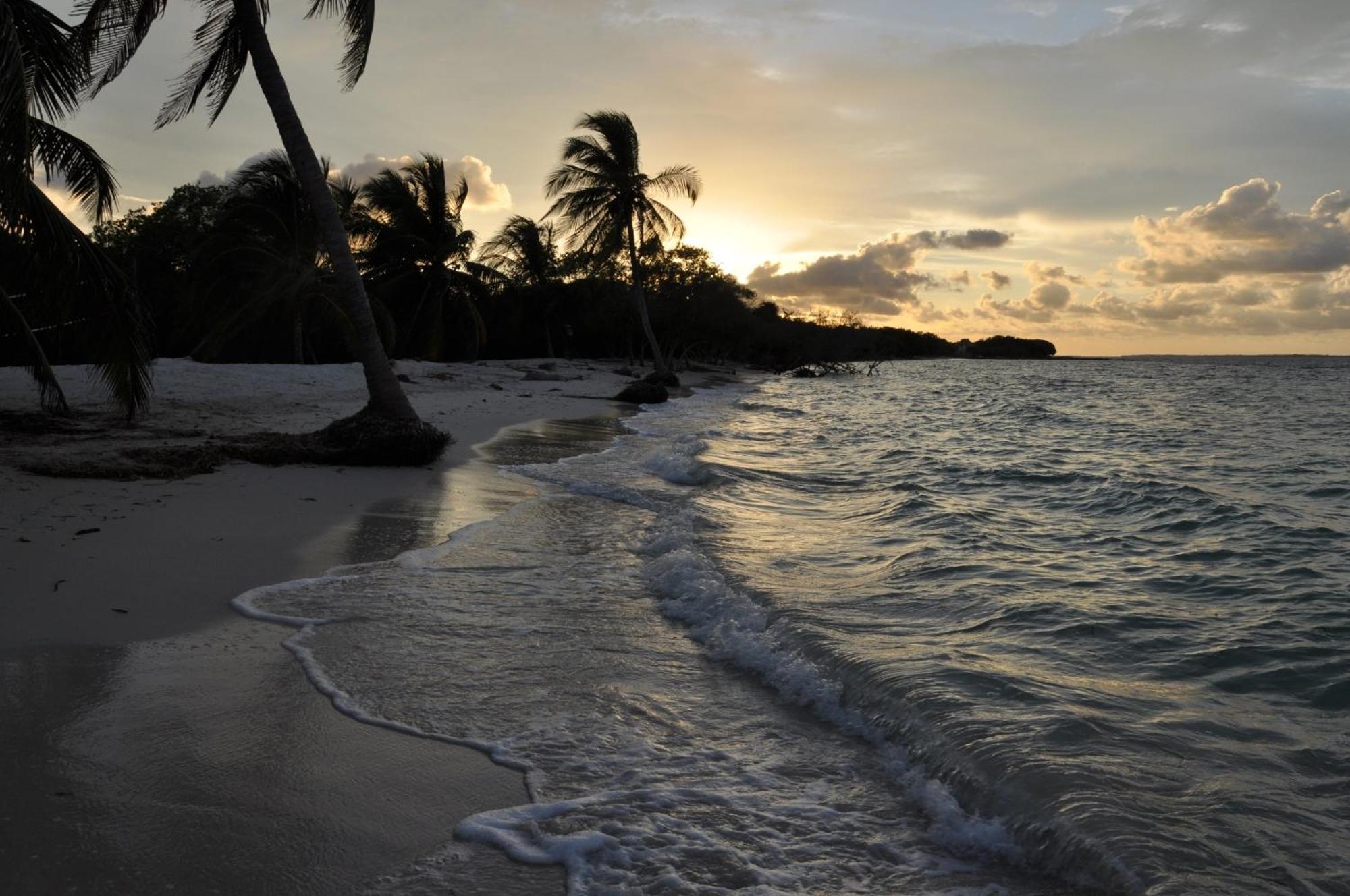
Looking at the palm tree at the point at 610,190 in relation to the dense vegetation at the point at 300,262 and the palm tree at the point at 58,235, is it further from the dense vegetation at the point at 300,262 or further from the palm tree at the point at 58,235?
the palm tree at the point at 58,235

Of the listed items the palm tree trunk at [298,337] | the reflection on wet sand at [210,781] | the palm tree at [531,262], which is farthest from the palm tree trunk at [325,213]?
the palm tree at [531,262]

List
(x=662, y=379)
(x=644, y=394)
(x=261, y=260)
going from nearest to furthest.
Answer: (x=261, y=260) < (x=644, y=394) < (x=662, y=379)

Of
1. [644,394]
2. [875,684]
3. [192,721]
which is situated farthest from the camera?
[644,394]

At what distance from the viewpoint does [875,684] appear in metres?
4.29

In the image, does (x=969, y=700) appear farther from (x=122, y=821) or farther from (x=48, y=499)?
(x=48, y=499)

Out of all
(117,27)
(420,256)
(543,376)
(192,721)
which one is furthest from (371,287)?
(192,721)

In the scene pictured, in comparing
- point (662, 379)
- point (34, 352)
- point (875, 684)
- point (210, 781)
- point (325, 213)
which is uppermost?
point (325, 213)

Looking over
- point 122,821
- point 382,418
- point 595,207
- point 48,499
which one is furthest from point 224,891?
point 595,207

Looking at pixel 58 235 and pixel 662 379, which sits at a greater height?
pixel 58 235

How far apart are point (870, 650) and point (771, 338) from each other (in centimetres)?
6584

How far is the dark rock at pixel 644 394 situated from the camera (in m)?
27.3

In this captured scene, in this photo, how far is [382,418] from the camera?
10.3 metres

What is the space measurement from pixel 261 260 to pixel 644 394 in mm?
11740

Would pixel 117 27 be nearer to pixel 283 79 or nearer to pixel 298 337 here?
pixel 283 79
